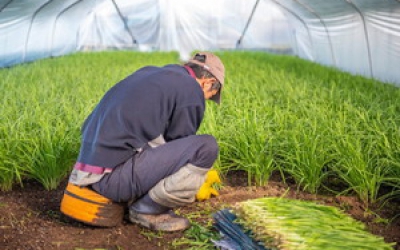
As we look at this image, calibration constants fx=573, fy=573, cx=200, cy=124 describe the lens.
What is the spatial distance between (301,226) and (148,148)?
777mm

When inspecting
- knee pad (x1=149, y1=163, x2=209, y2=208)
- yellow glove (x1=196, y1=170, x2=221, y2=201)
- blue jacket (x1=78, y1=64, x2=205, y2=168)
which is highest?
blue jacket (x1=78, y1=64, x2=205, y2=168)

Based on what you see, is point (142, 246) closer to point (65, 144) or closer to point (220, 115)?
point (65, 144)

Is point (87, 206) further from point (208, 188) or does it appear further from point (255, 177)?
point (255, 177)

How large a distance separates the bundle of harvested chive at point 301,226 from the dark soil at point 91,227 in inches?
11.9

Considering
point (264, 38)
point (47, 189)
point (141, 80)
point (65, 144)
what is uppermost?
point (141, 80)

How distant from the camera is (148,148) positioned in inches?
99.7

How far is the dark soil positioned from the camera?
245 centimetres

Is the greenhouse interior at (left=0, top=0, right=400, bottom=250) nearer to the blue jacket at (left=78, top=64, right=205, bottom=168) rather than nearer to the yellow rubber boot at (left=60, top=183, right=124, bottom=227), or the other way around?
the yellow rubber boot at (left=60, top=183, right=124, bottom=227)

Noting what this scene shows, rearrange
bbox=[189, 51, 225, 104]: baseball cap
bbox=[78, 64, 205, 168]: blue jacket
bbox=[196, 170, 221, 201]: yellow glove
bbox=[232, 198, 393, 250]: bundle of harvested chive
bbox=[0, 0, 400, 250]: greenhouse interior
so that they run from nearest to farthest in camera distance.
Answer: bbox=[232, 198, 393, 250]: bundle of harvested chive, bbox=[0, 0, 400, 250]: greenhouse interior, bbox=[78, 64, 205, 168]: blue jacket, bbox=[189, 51, 225, 104]: baseball cap, bbox=[196, 170, 221, 201]: yellow glove

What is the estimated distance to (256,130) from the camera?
3.33m

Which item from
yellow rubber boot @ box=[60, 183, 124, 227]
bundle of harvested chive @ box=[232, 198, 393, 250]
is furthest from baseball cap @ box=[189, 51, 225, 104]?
yellow rubber boot @ box=[60, 183, 124, 227]

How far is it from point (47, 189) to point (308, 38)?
11.3 metres

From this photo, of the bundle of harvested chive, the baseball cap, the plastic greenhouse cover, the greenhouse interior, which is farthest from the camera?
the plastic greenhouse cover

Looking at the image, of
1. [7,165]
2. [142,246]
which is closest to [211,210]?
[142,246]
